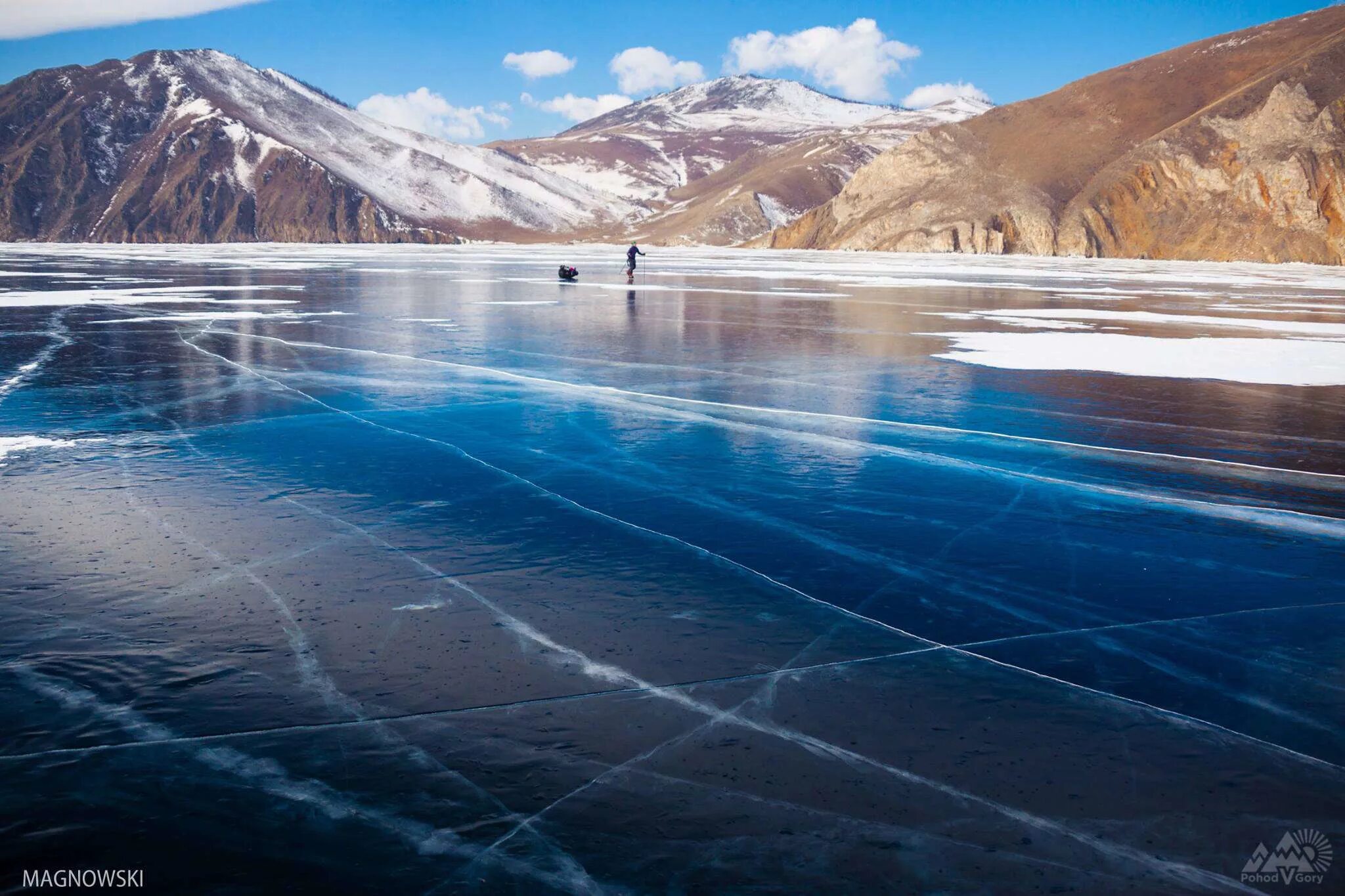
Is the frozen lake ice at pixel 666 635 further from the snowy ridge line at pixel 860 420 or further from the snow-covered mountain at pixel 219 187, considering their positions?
the snow-covered mountain at pixel 219 187

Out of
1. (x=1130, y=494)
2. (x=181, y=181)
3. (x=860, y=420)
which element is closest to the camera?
(x=1130, y=494)

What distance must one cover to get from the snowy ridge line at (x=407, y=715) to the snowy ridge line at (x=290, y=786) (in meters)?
0.06

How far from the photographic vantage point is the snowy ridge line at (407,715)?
408 centimetres

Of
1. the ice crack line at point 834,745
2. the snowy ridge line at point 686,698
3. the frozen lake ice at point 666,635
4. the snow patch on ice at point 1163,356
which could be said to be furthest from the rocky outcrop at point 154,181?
the ice crack line at point 834,745

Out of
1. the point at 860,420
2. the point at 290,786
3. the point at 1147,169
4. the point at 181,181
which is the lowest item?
the point at 290,786

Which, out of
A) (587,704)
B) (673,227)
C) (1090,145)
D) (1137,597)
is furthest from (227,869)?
(673,227)

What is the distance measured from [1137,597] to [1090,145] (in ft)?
370

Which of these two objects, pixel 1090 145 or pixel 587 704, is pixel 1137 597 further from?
pixel 1090 145

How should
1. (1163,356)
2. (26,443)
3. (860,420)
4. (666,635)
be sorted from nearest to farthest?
(666,635)
(26,443)
(860,420)
(1163,356)

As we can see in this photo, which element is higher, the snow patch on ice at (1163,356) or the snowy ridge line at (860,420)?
the snow patch on ice at (1163,356)

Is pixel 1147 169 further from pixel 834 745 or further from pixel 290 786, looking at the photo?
pixel 290 786

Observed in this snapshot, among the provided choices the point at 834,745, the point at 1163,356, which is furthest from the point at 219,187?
the point at 834,745

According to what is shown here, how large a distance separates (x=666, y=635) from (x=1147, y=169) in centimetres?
10402

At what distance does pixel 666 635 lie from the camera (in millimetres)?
5305
